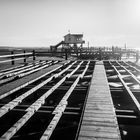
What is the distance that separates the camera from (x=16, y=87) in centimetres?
579

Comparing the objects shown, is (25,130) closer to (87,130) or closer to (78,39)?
(87,130)

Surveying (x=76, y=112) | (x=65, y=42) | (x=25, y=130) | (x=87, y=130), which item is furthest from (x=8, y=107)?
(x=65, y=42)

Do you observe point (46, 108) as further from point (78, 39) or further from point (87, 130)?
Answer: point (78, 39)

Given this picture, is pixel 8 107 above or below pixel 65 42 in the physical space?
below

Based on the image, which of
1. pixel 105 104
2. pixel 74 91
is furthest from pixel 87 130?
pixel 74 91

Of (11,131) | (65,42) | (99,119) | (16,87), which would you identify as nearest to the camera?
(11,131)

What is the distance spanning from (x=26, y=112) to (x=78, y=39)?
4712 centimetres

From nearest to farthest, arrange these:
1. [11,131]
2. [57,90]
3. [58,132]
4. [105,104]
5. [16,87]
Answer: [11,131]
[58,132]
[105,104]
[16,87]
[57,90]

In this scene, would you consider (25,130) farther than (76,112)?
Yes

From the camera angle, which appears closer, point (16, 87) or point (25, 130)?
point (25, 130)

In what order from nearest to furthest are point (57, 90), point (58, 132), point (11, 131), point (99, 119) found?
point (11, 131)
point (99, 119)
point (58, 132)
point (57, 90)

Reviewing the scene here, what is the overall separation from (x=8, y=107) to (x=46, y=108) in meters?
0.82

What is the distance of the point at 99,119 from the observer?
3.46 m

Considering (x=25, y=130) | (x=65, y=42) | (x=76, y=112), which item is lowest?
(x=25, y=130)
